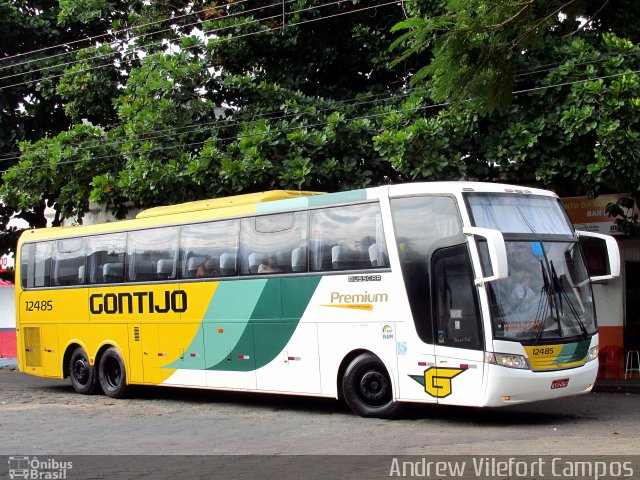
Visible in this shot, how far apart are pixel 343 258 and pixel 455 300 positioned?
202 cm

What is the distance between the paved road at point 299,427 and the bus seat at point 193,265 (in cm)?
231

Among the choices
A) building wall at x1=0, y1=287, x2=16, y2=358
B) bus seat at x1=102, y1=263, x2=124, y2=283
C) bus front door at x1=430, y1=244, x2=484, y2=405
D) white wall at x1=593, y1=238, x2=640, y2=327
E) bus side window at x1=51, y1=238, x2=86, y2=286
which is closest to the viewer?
bus front door at x1=430, y1=244, x2=484, y2=405

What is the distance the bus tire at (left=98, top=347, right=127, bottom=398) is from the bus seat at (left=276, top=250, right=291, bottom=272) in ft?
15.5

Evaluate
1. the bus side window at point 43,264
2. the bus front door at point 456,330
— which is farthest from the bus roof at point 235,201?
the bus front door at point 456,330

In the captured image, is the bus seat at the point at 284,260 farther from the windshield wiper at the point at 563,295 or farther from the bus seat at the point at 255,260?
the windshield wiper at the point at 563,295

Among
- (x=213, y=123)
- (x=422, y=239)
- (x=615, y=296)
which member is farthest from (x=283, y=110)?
(x=615, y=296)

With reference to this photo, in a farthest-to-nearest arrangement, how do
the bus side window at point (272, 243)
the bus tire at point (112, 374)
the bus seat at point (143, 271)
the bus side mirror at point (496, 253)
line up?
the bus tire at point (112, 374)
the bus seat at point (143, 271)
the bus side window at point (272, 243)
the bus side mirror at point (496, 253)

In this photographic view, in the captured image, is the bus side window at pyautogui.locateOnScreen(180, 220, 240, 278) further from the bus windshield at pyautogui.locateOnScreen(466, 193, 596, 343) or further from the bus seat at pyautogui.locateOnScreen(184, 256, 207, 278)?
the bus windshield at pyautogui.locateOnScreen(466, 193, 596, 343)

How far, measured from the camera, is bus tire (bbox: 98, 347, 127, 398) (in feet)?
56.6

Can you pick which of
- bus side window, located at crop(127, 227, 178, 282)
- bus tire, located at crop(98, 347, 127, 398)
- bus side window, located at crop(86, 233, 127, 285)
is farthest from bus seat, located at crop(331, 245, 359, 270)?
bus tire, located at crop(98, 347, 127, 398)

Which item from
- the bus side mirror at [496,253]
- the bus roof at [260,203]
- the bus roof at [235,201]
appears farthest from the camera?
the bus roof at [235,201]

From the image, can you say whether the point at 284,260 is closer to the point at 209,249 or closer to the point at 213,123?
the point at 209,249

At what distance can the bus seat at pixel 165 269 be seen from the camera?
52.6ft

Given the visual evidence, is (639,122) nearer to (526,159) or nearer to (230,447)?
(526,159)
